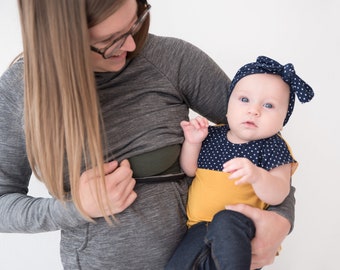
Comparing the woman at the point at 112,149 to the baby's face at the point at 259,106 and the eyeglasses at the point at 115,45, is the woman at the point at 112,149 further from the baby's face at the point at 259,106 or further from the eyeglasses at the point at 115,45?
the baby's face at the point at 259,106

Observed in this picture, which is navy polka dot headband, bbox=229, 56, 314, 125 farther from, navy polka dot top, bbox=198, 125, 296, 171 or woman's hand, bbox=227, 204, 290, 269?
woman's hand, bbox=227, 204, 290, 269

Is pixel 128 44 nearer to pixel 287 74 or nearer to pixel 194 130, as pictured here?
pixel 194 130

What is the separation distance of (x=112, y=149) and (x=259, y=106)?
0.38 meters

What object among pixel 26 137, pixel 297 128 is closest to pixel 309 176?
pixel 297 128

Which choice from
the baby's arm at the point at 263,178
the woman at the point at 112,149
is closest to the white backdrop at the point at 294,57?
the woman at the point at 112,149

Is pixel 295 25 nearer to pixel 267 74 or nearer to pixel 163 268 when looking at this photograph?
pixel 267 74

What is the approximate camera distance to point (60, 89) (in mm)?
787

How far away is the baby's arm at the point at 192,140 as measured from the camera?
1.00 metres

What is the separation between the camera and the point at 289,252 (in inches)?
65.6

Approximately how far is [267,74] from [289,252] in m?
0.98

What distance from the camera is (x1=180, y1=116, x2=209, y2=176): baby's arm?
100 cm

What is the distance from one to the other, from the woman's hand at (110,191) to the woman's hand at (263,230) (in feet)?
0.83

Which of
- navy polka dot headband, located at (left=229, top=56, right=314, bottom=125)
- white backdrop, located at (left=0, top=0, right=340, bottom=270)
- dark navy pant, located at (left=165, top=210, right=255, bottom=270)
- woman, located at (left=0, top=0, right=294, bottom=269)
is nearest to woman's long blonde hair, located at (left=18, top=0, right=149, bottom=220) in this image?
woman, located at (left=0, top=0, right=294, bottom=269)

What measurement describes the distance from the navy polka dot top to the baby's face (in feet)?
0.08
